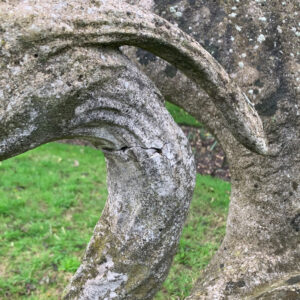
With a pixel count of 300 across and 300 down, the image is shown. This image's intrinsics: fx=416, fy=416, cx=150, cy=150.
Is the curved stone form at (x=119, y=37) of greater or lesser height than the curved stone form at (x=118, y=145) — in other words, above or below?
above

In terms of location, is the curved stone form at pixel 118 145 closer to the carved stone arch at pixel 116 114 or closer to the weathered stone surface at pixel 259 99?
the carved stone arch at pixel 116 114

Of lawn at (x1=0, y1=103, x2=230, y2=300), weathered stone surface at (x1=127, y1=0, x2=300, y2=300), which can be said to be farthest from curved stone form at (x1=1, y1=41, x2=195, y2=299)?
lawn at (x1=0, y1=103, x2=230, y2=300)

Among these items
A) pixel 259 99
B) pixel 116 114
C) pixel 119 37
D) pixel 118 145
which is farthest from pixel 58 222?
pixel 119 37

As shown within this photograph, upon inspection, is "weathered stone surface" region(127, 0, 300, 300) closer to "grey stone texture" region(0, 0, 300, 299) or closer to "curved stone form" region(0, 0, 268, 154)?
"grey stone texture" region(0, 0, 300, 299)

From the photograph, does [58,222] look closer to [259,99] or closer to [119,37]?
[259,99]

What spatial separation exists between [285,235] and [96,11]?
125cm

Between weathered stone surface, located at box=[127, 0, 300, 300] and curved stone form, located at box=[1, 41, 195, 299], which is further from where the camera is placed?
weathered stone surface, located at box=[127, 0, 300, 300]

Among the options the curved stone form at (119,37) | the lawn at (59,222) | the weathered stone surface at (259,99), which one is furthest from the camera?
the lawn at (59,222)

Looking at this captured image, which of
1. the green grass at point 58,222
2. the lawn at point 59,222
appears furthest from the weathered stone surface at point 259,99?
the green grass at point 58,222

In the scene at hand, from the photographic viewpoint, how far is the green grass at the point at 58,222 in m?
2.60

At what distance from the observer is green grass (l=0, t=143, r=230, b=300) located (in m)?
2.60

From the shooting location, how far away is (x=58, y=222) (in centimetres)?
321

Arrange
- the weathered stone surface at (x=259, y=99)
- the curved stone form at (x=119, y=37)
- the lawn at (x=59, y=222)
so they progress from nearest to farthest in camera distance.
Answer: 1. the curved stone form at (x=119, y=37)
2. the weathered stone surface at (x=259, y=99)
3. the lawn at (x=59, y=222)

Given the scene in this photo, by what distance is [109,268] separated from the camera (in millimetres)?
1297
